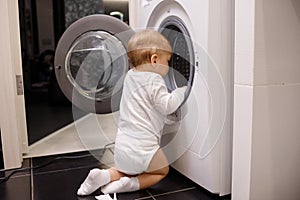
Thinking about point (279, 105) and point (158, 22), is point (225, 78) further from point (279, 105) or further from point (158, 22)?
point (158, 22)

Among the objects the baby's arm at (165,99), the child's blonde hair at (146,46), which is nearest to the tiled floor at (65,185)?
the baby's arm at (165,99)

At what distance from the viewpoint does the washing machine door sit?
1.35 m

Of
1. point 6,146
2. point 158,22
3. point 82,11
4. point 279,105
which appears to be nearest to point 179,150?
point 279,105

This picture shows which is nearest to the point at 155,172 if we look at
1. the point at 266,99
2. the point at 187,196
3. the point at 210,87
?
the point at 187,196

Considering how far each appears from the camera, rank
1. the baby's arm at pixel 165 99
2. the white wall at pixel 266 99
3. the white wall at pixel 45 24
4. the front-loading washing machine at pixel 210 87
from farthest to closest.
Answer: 1. the white wall at pixel 45 24
2. the baby's arm at pixel 165 99
3. the front-loading washing machine at pixel 210 87
4. the white wall at pixel 266 99

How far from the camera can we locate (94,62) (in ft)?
4.78

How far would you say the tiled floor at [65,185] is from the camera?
1.17m

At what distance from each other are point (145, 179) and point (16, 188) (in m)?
0.55

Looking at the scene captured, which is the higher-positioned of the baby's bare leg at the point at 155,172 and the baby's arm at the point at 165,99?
the baby's arm at the point at 165,99

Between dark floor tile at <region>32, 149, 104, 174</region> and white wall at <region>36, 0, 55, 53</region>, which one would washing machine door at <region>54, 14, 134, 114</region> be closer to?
dark floor tile at <region>32, 149, 104, 174</region>

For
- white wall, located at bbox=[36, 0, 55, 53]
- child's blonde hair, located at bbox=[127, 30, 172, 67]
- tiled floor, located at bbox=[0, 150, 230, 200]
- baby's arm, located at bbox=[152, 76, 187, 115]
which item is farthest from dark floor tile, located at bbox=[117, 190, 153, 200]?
white wall, located at bbox=[36, 0, 55, 53]

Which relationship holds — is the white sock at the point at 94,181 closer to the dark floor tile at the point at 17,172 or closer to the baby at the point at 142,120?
the baby at the point at 142,120

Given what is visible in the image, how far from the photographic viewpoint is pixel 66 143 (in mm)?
1914

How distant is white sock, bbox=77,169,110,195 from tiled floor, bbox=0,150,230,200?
23 millimetres
